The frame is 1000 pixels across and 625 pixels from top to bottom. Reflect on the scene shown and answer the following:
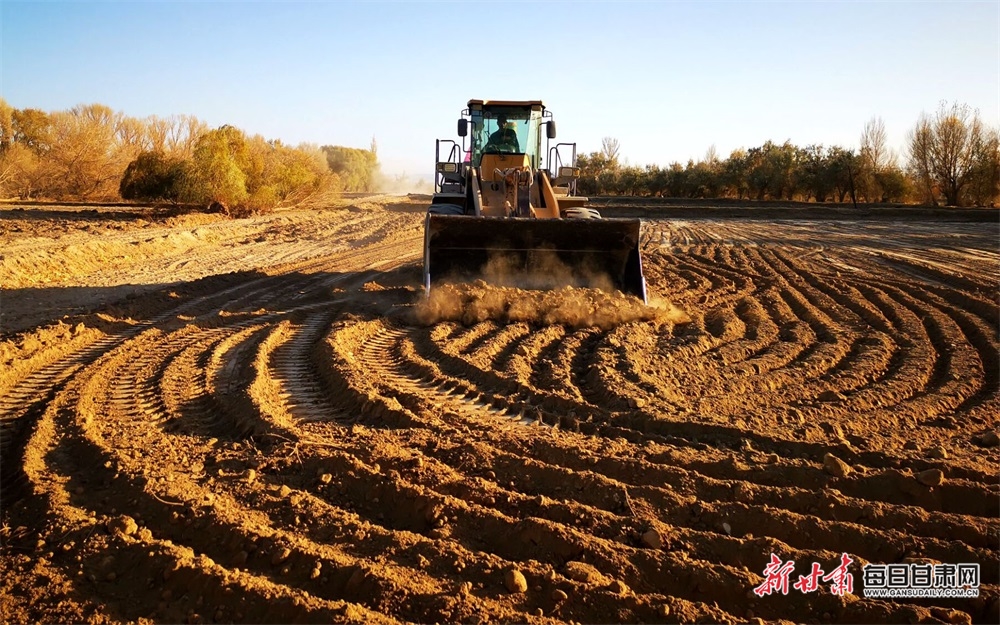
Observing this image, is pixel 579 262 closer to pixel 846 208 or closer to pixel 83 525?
pixel 83 525

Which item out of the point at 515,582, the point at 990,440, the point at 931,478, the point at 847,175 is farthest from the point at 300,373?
the point at 847,175

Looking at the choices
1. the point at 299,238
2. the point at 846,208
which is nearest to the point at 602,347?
the point at 299,238

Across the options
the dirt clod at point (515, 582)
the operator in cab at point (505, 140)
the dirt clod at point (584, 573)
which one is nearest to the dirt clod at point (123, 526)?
the dirt clod at point (515, 582)

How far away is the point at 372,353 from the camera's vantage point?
7.00 m

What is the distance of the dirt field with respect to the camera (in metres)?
3.06

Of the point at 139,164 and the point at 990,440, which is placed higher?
the point at 139,164

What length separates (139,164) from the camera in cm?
2370

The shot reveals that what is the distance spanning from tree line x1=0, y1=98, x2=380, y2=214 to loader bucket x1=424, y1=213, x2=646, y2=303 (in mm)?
16576

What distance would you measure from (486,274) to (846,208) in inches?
1191

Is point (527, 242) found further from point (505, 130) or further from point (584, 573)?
point (584, 573)

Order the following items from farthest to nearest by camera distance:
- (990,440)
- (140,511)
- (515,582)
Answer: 1. (990,440)
2. (140,511)
3. (515,582)

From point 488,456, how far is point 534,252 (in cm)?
562

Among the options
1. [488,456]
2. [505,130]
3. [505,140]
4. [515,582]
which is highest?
[505,130]

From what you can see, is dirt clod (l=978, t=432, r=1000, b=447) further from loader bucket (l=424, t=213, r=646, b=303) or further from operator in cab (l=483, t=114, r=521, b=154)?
operator in cab (l=483, t=114, r=521, b=154)
